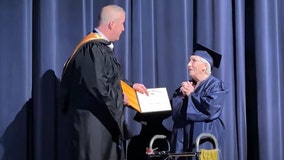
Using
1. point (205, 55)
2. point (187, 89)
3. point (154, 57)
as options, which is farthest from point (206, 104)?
point (154, 57)

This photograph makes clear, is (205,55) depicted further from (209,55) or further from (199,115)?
(199,115)

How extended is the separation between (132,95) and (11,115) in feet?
2.82

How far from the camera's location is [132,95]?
3.29m

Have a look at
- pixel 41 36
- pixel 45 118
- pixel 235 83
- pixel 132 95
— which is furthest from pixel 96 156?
pixel 235 83

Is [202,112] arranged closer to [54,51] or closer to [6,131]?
[54,51]

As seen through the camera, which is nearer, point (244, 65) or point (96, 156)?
point (96, 156)

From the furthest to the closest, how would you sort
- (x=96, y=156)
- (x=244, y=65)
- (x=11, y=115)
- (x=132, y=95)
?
(x=244, y=65) < (x=11, y=115) < (x=132, y=95) < (x=96, y=156)

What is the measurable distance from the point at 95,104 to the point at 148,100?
433 millimetres

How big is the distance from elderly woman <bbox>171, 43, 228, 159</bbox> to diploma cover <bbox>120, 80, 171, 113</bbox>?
0.22 ft

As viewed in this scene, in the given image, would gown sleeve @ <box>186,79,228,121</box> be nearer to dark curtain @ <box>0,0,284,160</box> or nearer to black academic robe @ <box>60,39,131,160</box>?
black academic robe @ <box>60,39,131,160</box>

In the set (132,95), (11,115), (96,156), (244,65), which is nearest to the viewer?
(96,156)

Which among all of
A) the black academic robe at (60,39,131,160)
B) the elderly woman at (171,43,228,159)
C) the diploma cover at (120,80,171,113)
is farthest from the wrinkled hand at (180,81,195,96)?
the black academic robe at (60,39,131,160)

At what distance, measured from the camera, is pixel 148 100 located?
11.0 feet

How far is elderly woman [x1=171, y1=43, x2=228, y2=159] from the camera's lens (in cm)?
318
